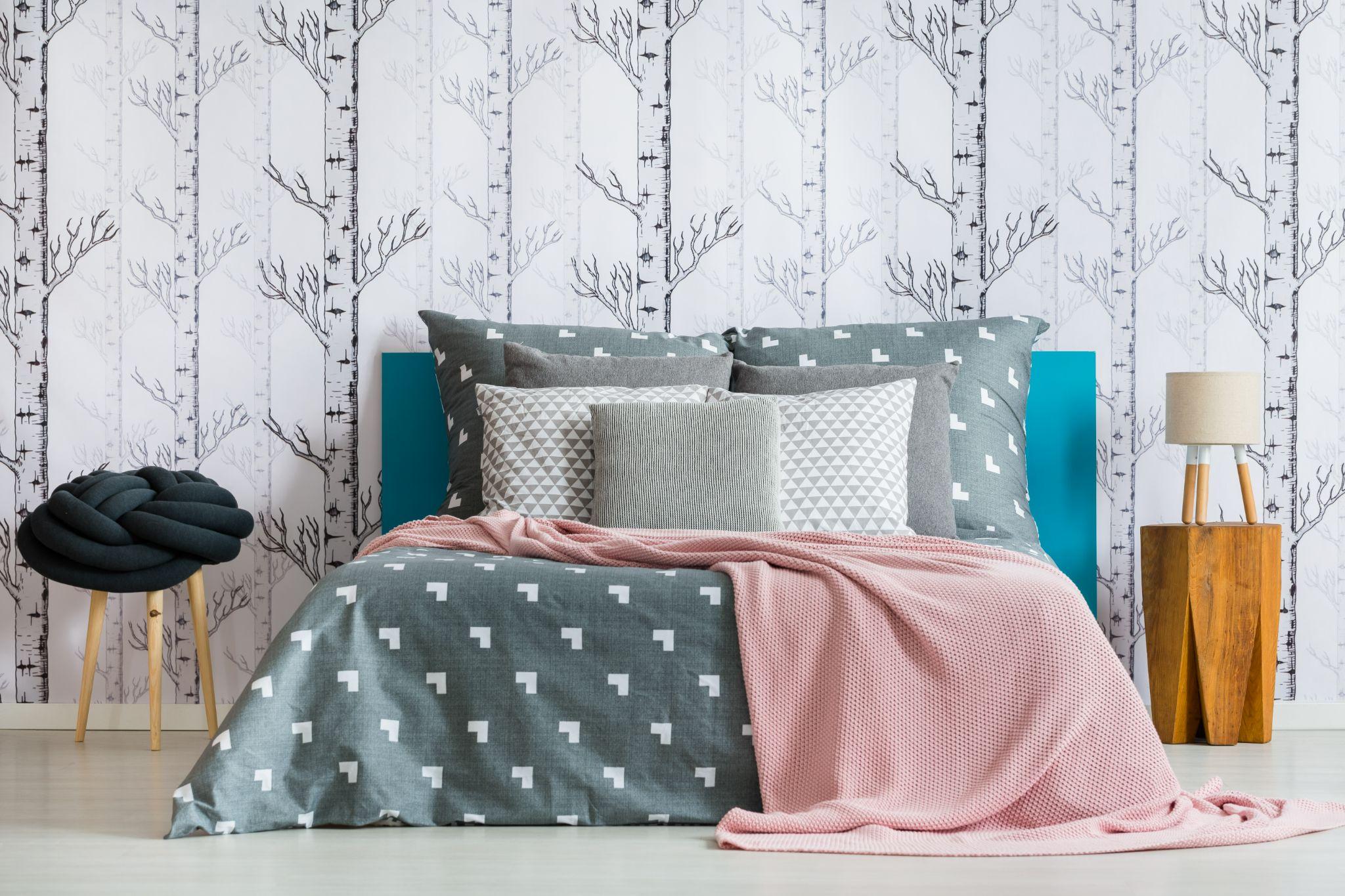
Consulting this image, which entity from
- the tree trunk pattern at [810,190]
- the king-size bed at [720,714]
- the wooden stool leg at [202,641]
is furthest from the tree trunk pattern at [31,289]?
the tree trunk pattern at [810,190]

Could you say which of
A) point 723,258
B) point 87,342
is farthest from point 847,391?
point 87,342

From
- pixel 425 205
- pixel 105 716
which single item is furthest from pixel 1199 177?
pixel 105 716

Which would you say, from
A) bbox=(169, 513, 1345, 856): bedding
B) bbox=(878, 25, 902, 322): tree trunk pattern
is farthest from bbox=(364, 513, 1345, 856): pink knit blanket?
bbox=(878, 25, 902, 322): tree trunk pattern

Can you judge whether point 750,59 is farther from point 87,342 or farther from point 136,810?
point 136,810

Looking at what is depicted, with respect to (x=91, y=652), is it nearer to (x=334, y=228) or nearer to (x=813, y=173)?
(x=334, y=228)

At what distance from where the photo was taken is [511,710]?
6.83 feet

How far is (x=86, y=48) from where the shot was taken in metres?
3.43

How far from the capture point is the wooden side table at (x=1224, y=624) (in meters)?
2.95

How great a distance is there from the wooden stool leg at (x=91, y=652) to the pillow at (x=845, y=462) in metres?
1.75

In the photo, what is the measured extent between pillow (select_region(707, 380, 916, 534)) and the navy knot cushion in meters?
1.37

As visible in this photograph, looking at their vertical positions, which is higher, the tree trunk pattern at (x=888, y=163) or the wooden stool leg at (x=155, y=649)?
the tree trunk pattern at (x=888, y=163)

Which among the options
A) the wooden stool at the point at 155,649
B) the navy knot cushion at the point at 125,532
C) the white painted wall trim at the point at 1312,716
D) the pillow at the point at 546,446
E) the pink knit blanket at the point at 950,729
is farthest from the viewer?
the white painted wall trim at the point at 1312,716

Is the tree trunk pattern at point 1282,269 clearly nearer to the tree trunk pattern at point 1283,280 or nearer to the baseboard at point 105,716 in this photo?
the tree trunk pattern at point 1283,280

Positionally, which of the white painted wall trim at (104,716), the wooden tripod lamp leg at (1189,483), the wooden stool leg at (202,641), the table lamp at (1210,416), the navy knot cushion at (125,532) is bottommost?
the white painted wall trim at (104,716)
